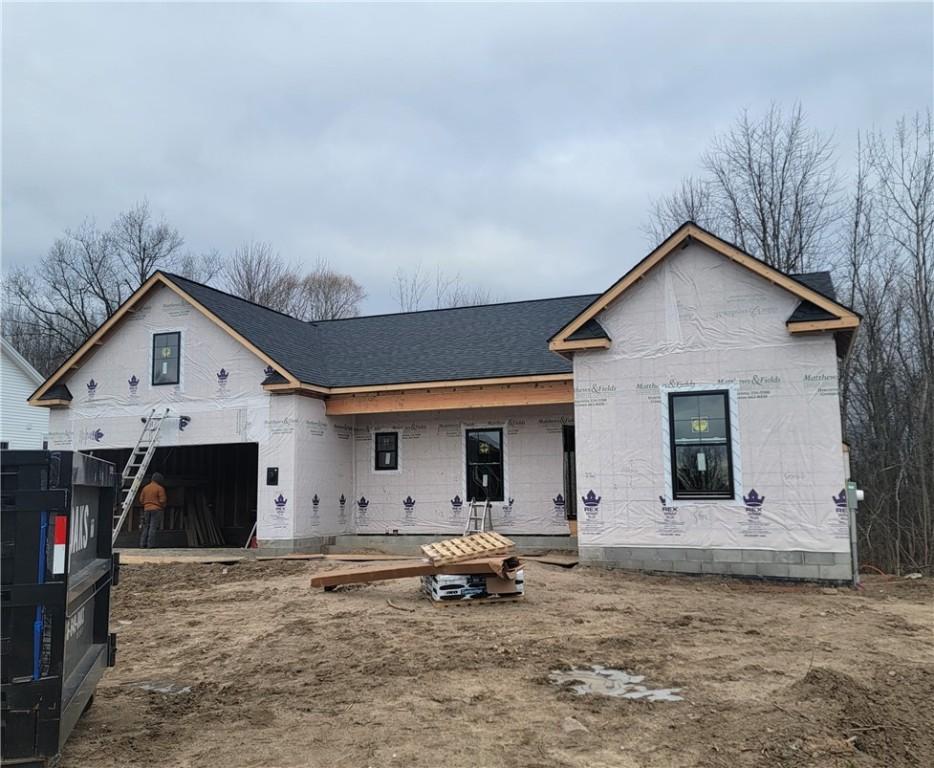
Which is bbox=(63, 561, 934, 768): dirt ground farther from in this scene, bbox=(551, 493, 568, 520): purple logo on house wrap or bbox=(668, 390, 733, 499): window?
bbox=(551, 493, 568, 520): purple logo on house wrap

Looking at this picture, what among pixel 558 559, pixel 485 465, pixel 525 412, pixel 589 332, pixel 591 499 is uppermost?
pixel 589 332

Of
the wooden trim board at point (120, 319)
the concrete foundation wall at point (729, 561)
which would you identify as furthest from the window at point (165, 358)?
the concrete foundation wall at point (729, 561)

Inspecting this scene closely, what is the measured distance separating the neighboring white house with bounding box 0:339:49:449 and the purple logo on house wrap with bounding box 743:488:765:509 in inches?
1073

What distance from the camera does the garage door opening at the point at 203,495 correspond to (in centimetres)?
1977

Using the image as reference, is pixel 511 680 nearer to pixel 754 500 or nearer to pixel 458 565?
pixel 458 565

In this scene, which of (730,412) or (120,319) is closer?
(730,412)

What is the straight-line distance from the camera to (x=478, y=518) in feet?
53.9

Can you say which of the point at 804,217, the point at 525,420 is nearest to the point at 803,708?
the point at 525,420

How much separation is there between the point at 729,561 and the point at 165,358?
12866mm

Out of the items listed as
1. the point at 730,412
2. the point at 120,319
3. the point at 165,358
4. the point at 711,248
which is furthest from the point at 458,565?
the point at 120,319

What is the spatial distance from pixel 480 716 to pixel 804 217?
2407 centimetres

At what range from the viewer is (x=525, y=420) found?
1661 cm

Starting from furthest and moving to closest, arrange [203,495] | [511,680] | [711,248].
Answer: [203,495] < [711,248] < [511,680]

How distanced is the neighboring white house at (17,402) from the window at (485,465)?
68.1 feet
